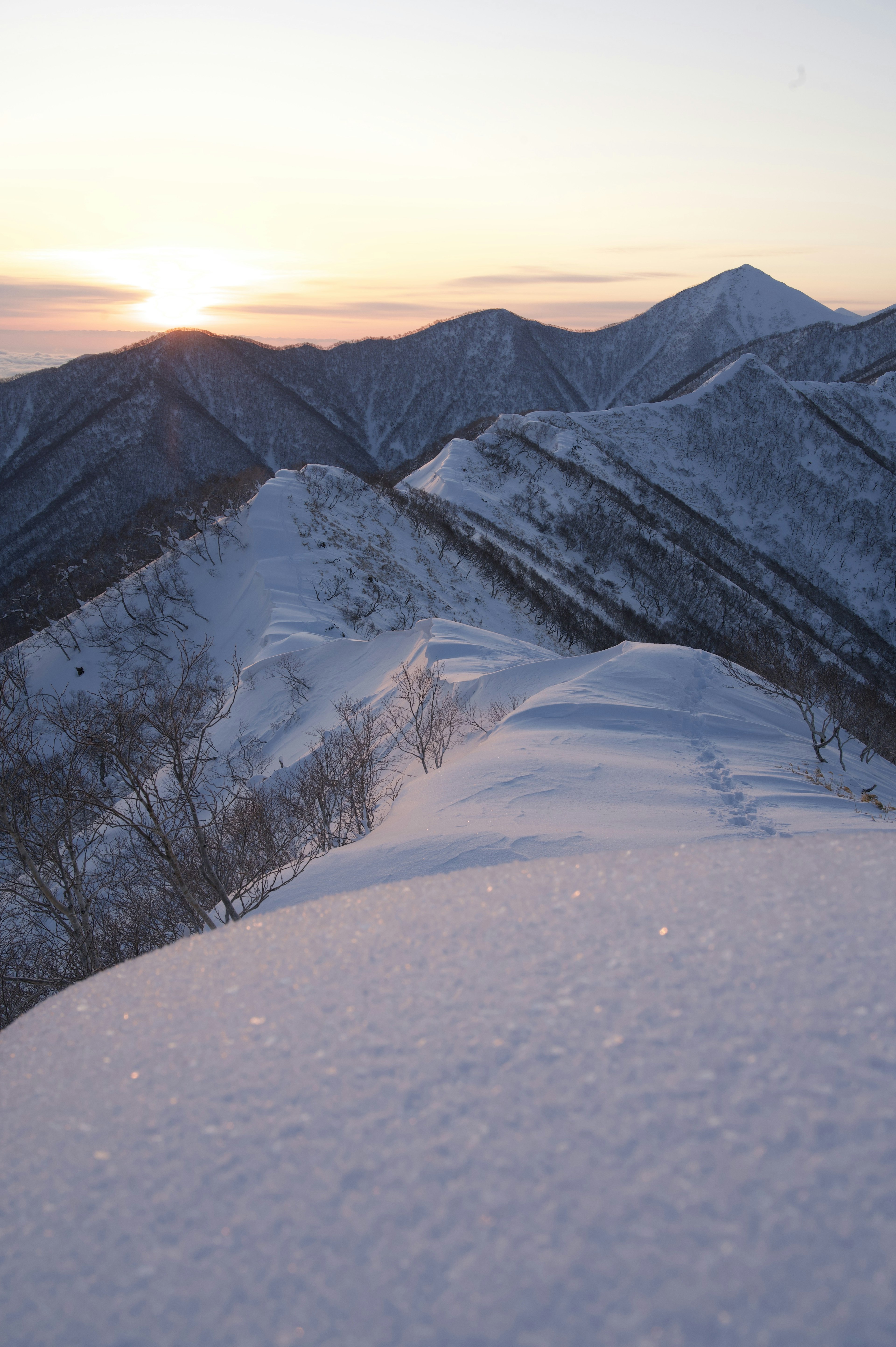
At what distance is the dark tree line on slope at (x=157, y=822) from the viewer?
952 centimetres

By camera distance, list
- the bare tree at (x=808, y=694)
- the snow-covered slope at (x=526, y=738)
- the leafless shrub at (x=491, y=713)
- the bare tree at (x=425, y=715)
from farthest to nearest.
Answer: the leafless shrub at (x=491, y=713)
the bare tree at (x=425, y=715)
the bare tree at (x=808, y=694)
the snow-covered slope at (x=526, y=738)

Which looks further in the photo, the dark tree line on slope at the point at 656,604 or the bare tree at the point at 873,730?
the dark tree line on slope at the point at 656,604

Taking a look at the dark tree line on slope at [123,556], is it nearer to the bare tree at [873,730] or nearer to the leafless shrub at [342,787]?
the leafless shrub at [342,787]

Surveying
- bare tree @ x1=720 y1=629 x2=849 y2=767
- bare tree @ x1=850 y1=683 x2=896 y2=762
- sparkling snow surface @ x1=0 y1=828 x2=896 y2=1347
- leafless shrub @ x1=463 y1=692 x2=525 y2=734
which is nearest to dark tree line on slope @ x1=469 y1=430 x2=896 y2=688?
bare tree @ x1=850 y1=683 x2=896 y2=762

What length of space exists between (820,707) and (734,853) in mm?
15007

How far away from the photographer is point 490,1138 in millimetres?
2033

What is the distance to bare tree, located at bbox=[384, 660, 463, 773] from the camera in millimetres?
14625

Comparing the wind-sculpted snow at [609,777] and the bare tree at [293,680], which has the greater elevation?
the wind-sculpted snow at [609,777]

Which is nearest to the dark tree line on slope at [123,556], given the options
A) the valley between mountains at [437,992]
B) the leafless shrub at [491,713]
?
the valley between mountains at [437,992]

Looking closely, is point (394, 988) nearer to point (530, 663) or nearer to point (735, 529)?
point (530, 663)

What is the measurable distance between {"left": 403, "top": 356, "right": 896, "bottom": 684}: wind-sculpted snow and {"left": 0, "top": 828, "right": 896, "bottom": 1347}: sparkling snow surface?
1683 inches

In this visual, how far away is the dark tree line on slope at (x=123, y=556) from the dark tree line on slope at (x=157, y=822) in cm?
2344

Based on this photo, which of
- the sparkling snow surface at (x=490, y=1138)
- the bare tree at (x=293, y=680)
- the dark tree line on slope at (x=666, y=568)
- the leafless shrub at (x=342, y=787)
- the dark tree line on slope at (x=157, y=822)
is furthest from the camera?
the dark tree line on slope at (x=666, y=568)

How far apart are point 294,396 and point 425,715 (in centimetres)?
16983
